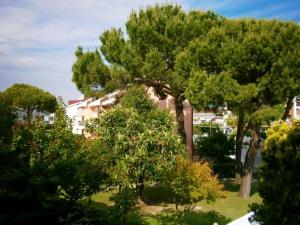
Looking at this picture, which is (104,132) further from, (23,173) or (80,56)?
(80,56)

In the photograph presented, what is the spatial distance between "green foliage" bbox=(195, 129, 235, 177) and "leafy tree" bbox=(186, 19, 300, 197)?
28.6 feet

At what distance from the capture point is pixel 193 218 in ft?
59.8

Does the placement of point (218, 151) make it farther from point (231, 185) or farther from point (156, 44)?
point (156, 44)

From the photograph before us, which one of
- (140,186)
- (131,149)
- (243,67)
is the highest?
(243,67)

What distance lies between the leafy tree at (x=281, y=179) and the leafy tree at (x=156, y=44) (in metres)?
11.7

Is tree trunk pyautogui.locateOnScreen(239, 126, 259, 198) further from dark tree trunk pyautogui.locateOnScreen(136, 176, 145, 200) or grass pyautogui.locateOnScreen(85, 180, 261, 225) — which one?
dark tree trunk pyautogui.locateOnScreen(136, 176, 145, 200)

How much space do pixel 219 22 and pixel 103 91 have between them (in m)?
8.13

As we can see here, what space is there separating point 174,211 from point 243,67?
25.5 feet

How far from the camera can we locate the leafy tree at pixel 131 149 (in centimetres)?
1470

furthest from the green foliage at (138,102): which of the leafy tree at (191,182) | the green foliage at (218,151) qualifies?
the green foliage at (218,151)

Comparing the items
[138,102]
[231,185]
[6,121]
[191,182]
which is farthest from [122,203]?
[231,185]

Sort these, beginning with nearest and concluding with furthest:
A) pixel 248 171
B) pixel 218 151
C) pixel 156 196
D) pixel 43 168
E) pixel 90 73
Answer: pixel 43 168
pixel 156 196
pixel 248 171
pixel 90 73
pixel 218 151

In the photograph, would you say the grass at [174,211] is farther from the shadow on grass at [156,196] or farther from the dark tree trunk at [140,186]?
the dark tree trunk at [140,186]

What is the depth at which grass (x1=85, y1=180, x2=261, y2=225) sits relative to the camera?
1769 centimetres
